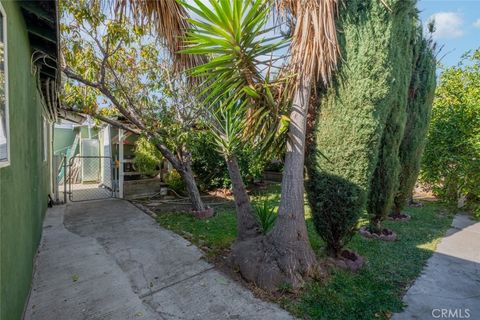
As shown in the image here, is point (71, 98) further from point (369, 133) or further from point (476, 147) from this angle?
point (476, 147)

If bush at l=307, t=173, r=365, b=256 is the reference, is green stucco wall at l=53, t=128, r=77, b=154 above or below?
above

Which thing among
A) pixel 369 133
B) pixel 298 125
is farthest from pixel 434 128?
pixel 298 125

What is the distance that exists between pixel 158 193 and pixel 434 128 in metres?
9.62

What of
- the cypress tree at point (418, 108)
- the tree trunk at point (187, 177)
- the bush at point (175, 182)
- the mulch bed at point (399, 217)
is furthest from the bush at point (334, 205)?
the bush at point (175, 182)

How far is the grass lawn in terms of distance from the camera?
3.48 meters

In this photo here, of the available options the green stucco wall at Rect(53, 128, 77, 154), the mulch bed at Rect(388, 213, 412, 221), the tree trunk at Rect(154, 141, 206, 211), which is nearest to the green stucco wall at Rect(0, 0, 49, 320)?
the tree trunk at Rect(154, 141, 206, 211)

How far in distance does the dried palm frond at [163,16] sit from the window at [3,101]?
4.44ft

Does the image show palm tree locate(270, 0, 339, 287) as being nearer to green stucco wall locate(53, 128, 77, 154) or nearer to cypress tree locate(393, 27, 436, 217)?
cypress tree locate(393, 27, 436, 217)

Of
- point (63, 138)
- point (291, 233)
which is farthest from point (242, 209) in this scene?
point (63, 138)

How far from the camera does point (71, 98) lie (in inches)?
275

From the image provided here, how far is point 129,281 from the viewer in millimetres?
4039
